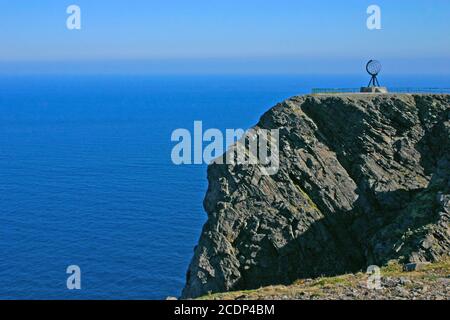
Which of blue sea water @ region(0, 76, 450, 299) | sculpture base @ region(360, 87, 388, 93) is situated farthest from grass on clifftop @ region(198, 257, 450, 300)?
blue sea water @ region(0, 76, 450, 299)

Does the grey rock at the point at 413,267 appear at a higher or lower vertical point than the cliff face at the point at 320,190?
lower

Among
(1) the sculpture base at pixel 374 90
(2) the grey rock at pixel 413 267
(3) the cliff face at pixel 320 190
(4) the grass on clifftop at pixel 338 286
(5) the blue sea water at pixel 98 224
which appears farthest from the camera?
(5) the blue sea water at pixel 98 224

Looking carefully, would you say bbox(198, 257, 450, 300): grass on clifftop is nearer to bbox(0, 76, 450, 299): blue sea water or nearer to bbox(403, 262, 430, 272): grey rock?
bbox(403, 262, 430, 272): grey rock

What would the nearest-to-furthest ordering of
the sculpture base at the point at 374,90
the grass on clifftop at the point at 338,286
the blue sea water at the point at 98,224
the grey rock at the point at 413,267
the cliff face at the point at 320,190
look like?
the grass on clifftop at the point at 338,286 → the grey rock at the point at 413,267 → the cliff face at the point at 320,190 → the sculpture base at the point at 374,90 → the blue sea water at the point at 98,224

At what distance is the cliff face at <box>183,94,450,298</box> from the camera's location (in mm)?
61469

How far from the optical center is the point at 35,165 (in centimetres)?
16150

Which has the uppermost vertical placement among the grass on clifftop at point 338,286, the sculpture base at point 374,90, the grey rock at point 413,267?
the sculpture base at point 374,90

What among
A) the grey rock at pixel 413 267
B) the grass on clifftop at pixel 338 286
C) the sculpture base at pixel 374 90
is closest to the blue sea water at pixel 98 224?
the sculpture base at pixel 374 90

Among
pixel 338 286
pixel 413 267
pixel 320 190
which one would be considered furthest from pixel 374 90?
pixel 338 286

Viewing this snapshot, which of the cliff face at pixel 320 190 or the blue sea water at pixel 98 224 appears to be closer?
the cliff face at pixel 320 190

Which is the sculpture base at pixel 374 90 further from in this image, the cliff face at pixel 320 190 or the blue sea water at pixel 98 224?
the blue sea water at pixel 98 224

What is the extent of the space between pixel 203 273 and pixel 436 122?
29.7m

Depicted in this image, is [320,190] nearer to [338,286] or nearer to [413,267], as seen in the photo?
[413,267]

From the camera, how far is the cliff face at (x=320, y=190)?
61.5 m
